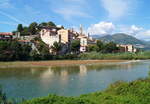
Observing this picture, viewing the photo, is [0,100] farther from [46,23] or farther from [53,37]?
[46,23]

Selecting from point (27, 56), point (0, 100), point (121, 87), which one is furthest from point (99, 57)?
point (0, 100)

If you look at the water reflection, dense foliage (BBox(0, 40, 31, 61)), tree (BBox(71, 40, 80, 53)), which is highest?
tree (BBox(71, 40, 80, 53))

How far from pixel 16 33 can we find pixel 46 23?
27205mm

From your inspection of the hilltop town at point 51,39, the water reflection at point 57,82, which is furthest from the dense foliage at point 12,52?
the water reflection at point 57,82

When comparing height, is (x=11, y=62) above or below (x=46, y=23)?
below

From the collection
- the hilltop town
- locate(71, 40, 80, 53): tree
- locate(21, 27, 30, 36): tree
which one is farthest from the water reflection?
locate(21, 27, 30, 36): tree

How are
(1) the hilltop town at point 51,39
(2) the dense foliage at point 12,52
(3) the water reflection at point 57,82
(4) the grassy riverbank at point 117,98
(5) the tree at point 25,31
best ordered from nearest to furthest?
(4) the grassy riverbank at point 117,98 < (3) the water reflection at point 57,82 < (2) the dense foliage at point 12,52 < (1) the hilltop town at point 51,39 < (5) the tree at point 25,31

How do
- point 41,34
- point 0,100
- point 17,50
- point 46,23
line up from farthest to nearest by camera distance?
point 46,23 < point 41,34 < point 17,50 < point 0,100

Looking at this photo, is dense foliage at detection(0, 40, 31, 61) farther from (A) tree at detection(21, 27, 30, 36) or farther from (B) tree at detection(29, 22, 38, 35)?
(B) tree at detection(29, 22, 38, 35)

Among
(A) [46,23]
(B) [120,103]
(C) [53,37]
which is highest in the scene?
(A) [46,23]

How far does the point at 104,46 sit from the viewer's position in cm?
12250

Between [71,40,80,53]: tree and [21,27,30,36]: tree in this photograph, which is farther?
[21,27,30,36]: tree

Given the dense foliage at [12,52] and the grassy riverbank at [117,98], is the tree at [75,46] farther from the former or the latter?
the grassy riverbank at [117,98]

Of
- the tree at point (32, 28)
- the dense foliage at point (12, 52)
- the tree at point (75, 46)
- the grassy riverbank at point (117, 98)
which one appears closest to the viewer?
the grassy riverbank at point (117, 98)
